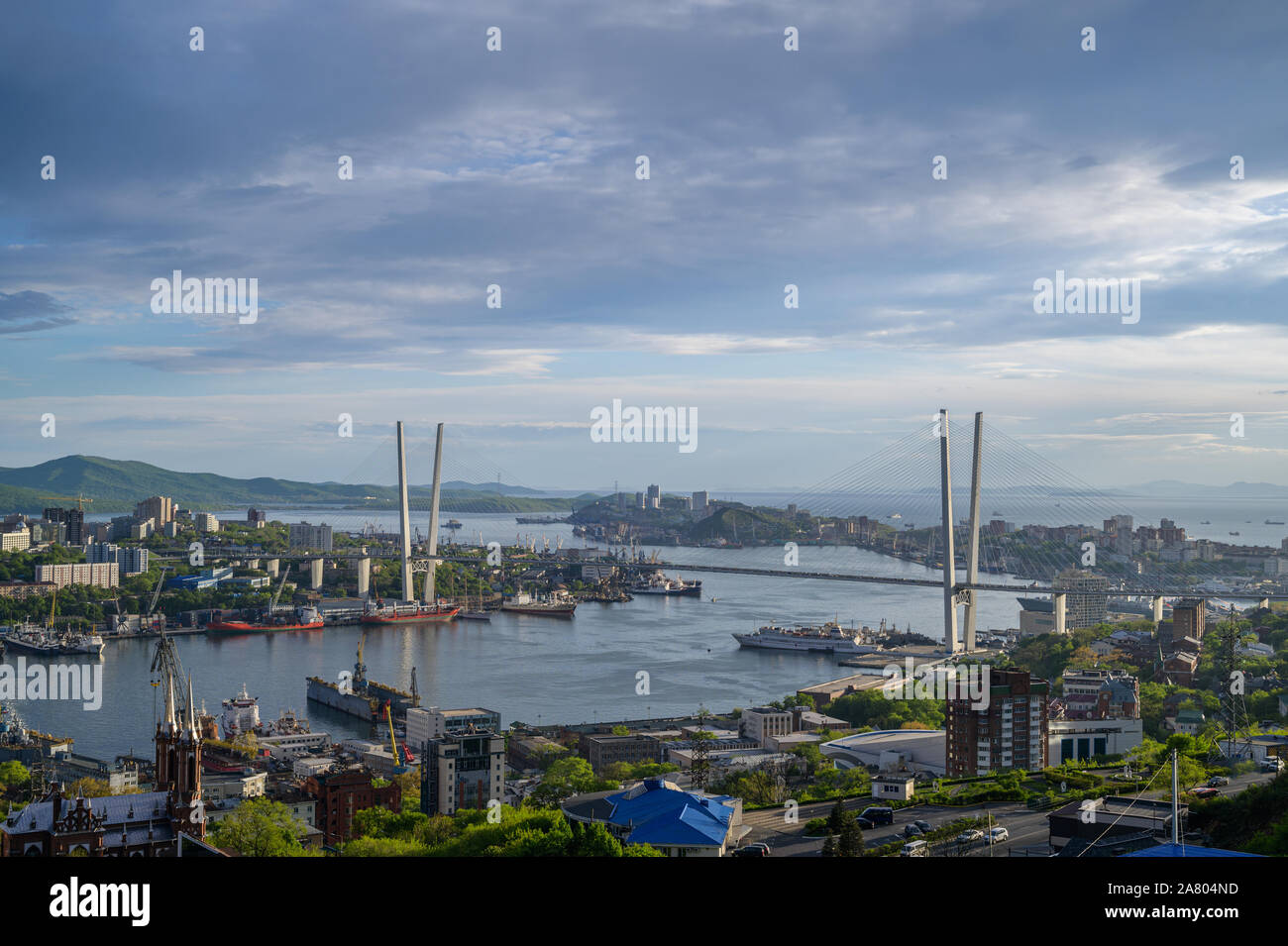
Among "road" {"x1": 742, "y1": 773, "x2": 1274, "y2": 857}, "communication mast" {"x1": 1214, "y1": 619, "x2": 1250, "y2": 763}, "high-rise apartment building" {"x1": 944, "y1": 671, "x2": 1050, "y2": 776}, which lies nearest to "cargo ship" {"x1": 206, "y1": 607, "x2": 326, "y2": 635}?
"high-rise apartment building" {"x1": 944, "y1": 671, "x2": 1050, "y2": 776}

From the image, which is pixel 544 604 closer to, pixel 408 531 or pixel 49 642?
pixel 408 531

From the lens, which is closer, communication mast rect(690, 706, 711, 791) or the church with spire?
the church with spire

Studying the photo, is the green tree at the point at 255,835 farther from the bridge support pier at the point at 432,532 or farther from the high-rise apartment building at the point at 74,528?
the high-rise apartment building at the point at 74,528

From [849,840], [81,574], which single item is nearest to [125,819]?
[849,840]

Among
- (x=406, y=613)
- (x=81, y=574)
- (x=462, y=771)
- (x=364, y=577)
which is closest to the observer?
(x=462, y=771)

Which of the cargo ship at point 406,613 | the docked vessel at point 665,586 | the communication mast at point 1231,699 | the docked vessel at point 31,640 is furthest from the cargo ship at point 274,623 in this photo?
the communication mast at point 1231,699

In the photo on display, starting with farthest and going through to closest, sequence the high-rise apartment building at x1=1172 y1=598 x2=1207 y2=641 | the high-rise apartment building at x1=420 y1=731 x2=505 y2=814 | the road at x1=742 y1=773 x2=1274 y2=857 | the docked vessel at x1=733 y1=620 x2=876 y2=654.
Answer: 1. the docked vessel at x1=733 y1=620 x2=876 y2=654
2. the high-rise apartment building at x1=1172 y1=598 x2=1207 y2=641
3. the high-rise apartment building at x1=420 y1=731 x2=505 y2=814
4. the road at x1=742 y1=773 x2=1274 y2=857

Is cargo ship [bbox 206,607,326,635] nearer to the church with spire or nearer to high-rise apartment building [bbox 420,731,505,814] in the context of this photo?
high-rise apartment building [bbox 420,731,505,814]
